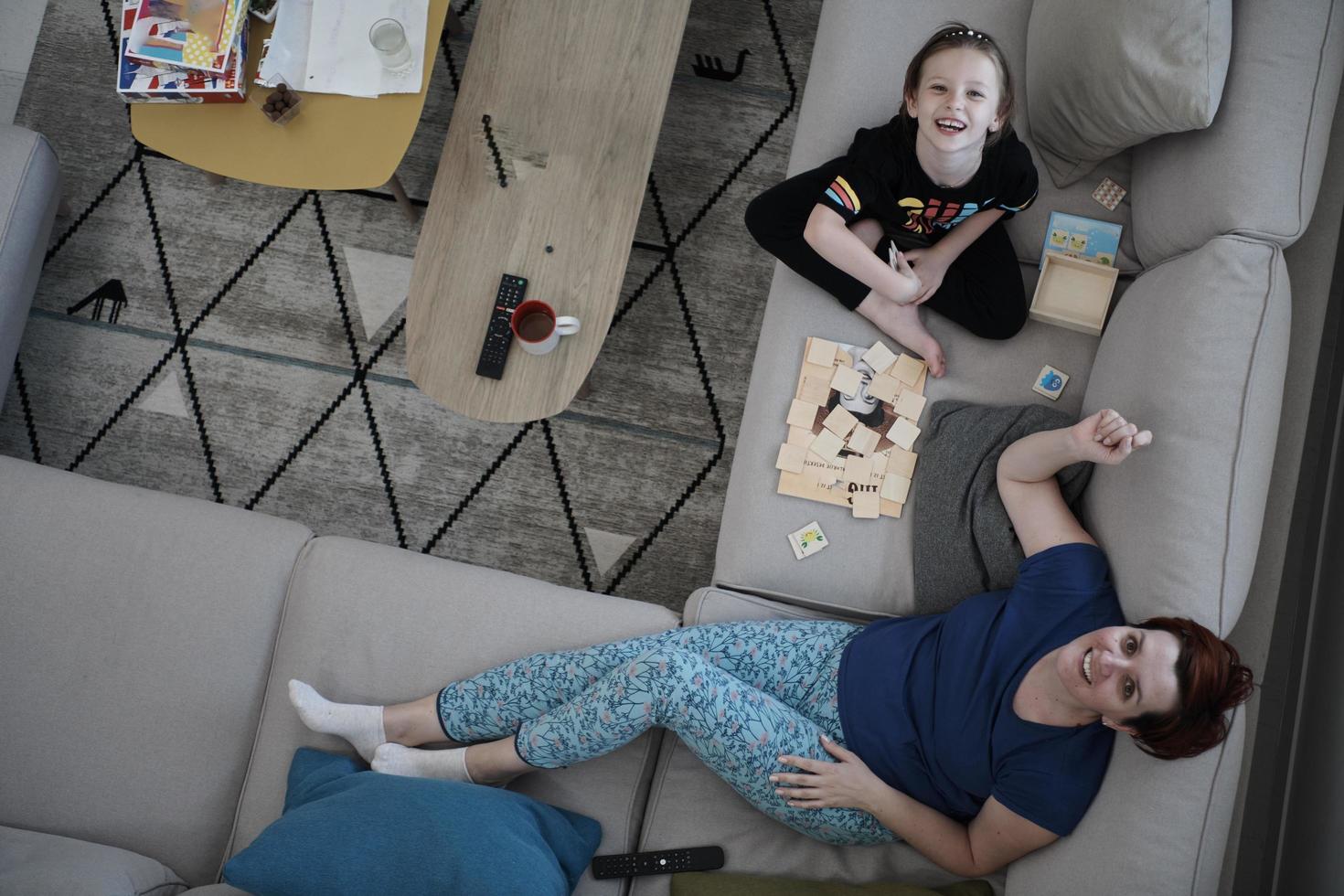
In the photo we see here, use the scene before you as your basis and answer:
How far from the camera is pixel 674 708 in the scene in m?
1.58

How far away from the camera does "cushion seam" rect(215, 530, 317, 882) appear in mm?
1674

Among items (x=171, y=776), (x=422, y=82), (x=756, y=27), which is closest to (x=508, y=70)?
(x=422, y=82)

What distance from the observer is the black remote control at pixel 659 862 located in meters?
1.60

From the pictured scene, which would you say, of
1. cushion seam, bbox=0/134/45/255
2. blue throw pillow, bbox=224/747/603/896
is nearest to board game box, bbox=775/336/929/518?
blue throw pillow, bbox=224/747/603/896

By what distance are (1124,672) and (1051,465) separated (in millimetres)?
417

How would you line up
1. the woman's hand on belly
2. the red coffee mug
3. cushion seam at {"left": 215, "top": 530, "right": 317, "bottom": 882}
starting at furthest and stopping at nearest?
the red coffee mug
cushion seam at {"left": 215, "top": 530, "right": 317, "bottom": 882}
the woman's hand on belly

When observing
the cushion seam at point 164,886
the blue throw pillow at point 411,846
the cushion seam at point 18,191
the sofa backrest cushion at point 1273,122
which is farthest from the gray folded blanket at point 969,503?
the cushion seam at point 18,191

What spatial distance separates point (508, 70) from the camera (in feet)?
6.34

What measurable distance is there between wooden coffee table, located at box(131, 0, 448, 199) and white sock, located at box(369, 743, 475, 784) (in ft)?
3.84

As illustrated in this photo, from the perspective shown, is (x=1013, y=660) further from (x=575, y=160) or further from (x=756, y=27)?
(x=756, y=27)

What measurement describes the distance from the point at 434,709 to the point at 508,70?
135 cm

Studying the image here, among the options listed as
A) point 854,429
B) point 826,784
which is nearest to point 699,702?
point 826,784

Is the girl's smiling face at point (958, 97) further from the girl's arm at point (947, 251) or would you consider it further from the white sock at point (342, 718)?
the white sock at point (342, 718)

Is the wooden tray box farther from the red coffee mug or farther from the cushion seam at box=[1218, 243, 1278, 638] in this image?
the red coffee mug
